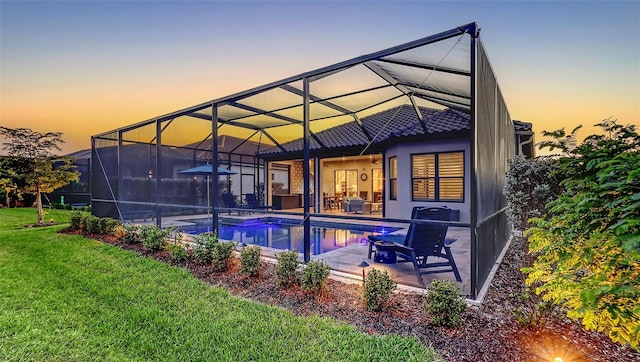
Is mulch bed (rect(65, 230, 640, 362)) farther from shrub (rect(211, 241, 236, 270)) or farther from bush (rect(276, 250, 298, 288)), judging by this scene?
shrub (rect(211, 241, 236, 270))

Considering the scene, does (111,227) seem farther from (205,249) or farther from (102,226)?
(205,249)

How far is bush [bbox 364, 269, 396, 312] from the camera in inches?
135

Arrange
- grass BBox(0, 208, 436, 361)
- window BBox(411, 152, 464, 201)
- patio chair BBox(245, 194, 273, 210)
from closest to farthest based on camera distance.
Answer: grass BBox(0, 208, 436, 361)
window BBox(411, 152, 464, 201)
patio chair BBox(245, 194, 273, 210)

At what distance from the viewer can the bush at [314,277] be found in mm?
3951

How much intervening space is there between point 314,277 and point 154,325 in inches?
76.4

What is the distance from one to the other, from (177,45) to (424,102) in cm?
796

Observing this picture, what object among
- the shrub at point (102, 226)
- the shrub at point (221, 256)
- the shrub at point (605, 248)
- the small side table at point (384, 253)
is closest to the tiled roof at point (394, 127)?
the small side table at point (384, 253)

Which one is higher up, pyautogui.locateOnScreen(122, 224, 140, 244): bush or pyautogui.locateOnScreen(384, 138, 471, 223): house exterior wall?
pyautogui.locateOnScreen(384, 138, 471, 223): house exterior wall

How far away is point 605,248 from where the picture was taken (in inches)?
71.0

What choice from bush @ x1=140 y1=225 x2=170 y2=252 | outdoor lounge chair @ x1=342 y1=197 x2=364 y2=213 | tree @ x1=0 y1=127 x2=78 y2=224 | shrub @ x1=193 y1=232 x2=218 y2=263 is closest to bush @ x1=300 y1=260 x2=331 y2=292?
shrub @ x1=193 y1=232 x2=218 y2=263

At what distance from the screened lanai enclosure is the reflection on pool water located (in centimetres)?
5

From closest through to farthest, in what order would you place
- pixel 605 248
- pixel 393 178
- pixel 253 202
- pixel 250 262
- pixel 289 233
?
1. pixel 605 248
2. pixel 250 262
3. pixel 289 233
4. pixel 393 178
5. pixel 253 202

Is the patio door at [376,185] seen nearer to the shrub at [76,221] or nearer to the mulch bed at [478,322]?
the mulch bed at [478,322]

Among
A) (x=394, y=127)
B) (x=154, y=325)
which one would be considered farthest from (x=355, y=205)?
(x=154, y=325)
